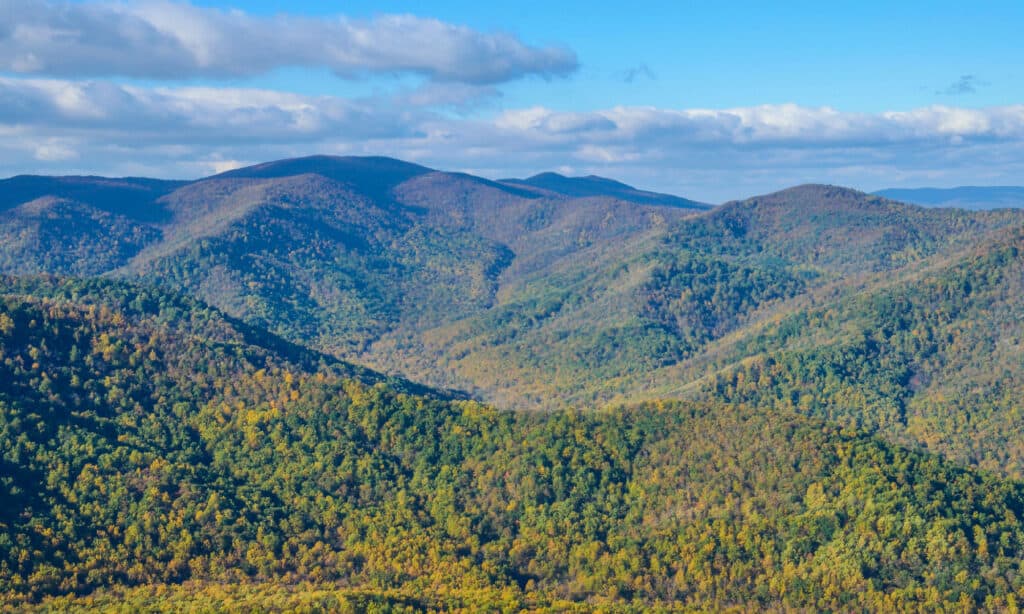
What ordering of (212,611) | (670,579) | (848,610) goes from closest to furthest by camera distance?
(212,611) < (848,610) < (670,579)

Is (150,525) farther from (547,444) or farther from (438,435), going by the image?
(547,444)

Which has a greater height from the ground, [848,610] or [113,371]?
[113,371]

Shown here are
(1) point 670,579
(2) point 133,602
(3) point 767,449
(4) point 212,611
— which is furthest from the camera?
(3) point 767,449

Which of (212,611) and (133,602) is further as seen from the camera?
(133,602)

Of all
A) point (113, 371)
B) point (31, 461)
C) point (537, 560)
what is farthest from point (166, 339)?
point (537, 560)

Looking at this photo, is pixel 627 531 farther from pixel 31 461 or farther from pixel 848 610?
pixel 31 461

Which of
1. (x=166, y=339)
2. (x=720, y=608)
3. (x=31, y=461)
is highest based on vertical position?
(x=166, y=339)
